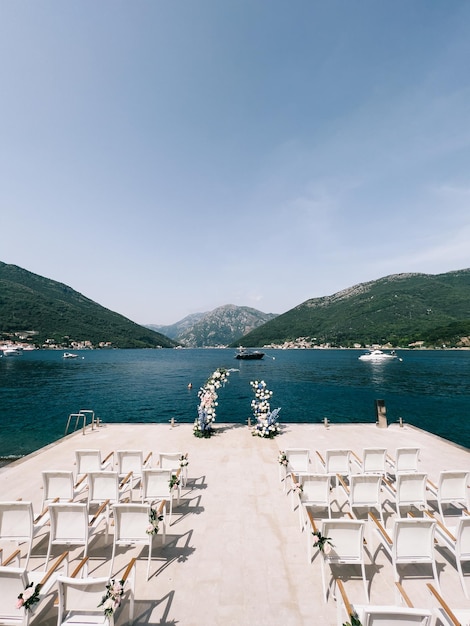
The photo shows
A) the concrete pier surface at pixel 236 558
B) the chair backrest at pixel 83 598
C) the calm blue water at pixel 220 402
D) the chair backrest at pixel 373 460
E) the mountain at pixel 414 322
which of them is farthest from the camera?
the mountain at pixel 414 322

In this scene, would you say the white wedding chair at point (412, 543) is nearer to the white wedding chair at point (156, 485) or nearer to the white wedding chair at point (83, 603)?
the white wedding chair at point (83, 603)

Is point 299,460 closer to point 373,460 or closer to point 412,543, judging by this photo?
point 373,460

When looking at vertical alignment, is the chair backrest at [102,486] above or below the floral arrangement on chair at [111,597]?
below

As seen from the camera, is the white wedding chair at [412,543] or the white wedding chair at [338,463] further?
the white wedding chair at [338,463]

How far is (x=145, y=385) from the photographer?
5447cm

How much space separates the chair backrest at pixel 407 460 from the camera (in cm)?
842

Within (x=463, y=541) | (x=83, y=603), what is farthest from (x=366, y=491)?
(x=83, y=603)

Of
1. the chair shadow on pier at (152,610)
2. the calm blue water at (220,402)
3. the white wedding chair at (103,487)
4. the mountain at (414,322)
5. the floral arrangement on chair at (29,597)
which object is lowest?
the calm blue water at (220,402)

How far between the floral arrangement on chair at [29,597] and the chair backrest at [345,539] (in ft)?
13.5

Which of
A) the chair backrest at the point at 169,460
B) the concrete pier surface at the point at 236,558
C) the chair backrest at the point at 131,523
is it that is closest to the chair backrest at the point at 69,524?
the chair backrest at the point at 131,523

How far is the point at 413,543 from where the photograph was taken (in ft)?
15.7

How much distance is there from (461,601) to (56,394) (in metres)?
51.8

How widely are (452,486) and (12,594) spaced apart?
8.63 meters

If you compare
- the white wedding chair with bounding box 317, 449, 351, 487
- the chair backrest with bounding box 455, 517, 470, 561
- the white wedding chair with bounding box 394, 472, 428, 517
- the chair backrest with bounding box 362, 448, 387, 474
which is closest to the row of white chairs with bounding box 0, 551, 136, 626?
the chair backrest with bounding box 455, 517, 470, 561
